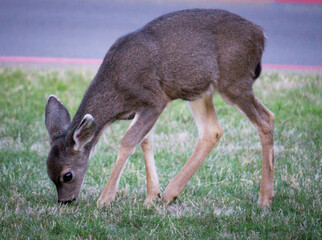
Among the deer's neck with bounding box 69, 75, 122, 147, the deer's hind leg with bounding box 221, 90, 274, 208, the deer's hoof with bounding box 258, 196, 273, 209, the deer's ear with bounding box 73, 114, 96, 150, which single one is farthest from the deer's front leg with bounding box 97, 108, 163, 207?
the deer's hoof with bounding box 258, 196, 273, 209

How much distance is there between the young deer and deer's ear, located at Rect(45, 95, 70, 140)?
0.03 ft

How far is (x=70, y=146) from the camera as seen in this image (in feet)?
18.0

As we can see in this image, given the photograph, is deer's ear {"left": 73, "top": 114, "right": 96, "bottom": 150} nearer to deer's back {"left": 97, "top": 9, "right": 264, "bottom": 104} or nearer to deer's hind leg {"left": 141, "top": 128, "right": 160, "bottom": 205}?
deer's back {"left": 97, "top": 9, "right": 264, "bottom": 104}

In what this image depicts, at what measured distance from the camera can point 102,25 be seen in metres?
14.1

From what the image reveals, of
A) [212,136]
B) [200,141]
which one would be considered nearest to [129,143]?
[200,141]

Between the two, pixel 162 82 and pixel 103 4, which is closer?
pixel 162 82

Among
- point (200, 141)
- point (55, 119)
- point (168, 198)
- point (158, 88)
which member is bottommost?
point (168, 198)

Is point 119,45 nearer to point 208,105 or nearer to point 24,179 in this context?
point 208,105

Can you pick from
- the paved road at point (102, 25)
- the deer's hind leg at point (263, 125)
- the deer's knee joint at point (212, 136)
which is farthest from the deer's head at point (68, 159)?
the paved road at point (102, 25)

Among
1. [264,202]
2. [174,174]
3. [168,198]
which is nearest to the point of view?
[264,202]

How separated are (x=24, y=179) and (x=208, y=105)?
222cm

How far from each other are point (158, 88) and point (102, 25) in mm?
8821

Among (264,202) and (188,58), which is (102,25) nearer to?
(188,58)

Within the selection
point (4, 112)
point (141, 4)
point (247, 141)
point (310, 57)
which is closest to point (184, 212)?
point (247, 141)
